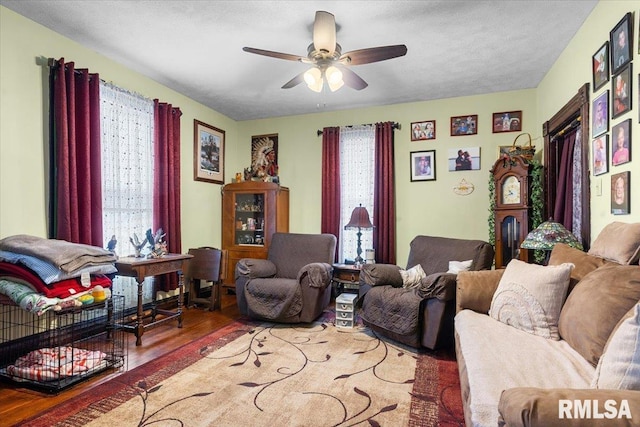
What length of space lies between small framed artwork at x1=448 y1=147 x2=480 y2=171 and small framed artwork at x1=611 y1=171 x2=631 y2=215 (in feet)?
6.79

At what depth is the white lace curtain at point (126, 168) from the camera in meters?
3.36

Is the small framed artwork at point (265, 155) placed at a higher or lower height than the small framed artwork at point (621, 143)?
higher

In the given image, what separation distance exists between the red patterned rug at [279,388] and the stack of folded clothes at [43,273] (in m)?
0.62

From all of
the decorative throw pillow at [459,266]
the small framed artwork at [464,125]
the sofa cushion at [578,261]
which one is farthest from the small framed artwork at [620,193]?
the small framed artwork at [464,125]

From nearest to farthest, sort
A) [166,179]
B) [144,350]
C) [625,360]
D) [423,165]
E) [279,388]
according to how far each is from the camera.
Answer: [625,360]
[279,388]
[144,350]
[166,179]
[423,165]

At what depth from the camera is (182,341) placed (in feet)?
10.0

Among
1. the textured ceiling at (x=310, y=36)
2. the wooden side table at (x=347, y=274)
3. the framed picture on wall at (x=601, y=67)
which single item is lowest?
the wooden side table at (x=347, y=274)

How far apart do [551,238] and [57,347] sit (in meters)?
3.78

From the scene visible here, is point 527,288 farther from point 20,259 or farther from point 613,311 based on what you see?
point 20,259

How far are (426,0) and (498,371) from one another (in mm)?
2325

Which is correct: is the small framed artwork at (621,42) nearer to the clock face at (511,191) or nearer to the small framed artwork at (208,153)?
the clock face at (511,191)

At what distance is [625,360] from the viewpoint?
1.08m

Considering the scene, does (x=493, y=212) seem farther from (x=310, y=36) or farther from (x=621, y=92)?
(x=310, y=36)

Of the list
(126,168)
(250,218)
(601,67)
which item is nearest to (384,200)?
(250,218)
